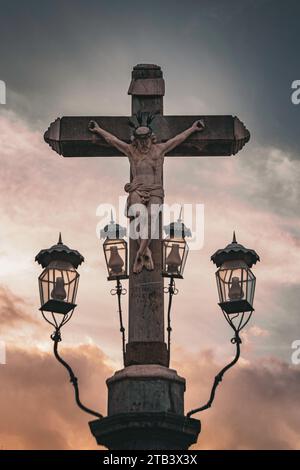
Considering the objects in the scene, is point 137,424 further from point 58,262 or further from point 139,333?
point 58,262

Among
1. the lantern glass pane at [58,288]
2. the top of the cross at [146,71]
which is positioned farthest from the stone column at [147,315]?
the top of the cross at [146,71]

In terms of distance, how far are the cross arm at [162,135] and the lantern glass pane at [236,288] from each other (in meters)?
2.22

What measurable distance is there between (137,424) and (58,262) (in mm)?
2522

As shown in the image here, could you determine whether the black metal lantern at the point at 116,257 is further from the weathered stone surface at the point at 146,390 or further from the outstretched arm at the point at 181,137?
the weathered stone surface at the point at 146,390

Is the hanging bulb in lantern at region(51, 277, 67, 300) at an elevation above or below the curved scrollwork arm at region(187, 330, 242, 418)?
above

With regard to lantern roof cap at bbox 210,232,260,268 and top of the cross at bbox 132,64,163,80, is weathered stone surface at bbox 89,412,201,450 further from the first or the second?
top of the cross at bbox 132,64,163,80

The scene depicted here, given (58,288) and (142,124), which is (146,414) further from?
(142,124)

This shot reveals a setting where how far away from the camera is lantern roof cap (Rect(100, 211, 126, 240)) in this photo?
13.9 metres

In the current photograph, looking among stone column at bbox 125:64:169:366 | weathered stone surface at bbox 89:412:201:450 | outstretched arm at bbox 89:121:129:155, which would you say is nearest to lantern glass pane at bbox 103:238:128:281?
stone column at bbox 125:64:169:366

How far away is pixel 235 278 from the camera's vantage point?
1265cm

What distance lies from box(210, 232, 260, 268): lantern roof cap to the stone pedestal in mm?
1600

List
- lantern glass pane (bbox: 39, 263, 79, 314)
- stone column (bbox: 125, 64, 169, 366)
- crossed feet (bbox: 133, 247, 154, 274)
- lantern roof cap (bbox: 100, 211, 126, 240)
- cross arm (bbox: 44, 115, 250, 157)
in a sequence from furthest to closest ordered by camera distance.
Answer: cross arm (bbox: 44, 115, 250, 157)
lantern roof cap (bbox: 100, 211, 126, 240)
crossed feet (bbox: 133, 247, 154, 274)
lantern glass pane (bbox: 39, 263, 79, 314)
stone column (bbox: 125, 64, 169, 366)

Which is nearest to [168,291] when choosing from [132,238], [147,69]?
[132,238]

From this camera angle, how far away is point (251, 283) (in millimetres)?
12617
